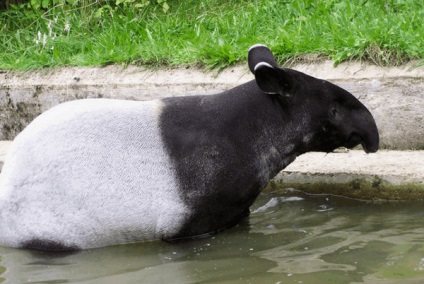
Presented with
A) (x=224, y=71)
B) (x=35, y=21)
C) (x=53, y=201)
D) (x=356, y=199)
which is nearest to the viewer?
(x=53, y=201)

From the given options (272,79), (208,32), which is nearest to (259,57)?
(272,79)

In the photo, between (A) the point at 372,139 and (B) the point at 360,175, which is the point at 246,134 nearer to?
(A) the point at 372,139

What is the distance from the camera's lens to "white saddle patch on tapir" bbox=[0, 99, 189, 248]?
5336 mm

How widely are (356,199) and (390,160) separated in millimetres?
427

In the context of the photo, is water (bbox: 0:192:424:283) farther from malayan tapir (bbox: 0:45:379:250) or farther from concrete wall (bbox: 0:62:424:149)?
concrete wall (bbox: 0:62:424:149)

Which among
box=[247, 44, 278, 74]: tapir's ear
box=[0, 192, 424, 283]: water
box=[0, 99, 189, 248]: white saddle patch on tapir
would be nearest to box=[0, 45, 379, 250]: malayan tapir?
box=[0, 99, 189, 248]: white saddle patch on tapir

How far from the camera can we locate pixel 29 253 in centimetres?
541

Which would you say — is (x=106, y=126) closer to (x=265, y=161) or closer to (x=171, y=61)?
(x=265, y=161)

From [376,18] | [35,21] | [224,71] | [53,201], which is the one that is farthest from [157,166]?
[35,21]

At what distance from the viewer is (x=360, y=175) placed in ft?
19.8

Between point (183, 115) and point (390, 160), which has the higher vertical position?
point (183, 115)

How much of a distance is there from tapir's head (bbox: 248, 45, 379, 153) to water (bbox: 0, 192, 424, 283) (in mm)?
507

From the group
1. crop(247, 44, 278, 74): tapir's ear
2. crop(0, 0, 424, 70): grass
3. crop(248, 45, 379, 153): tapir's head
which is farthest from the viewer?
crop(0, 0, 424, 70): grass

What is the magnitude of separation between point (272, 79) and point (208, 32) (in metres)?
3.04
